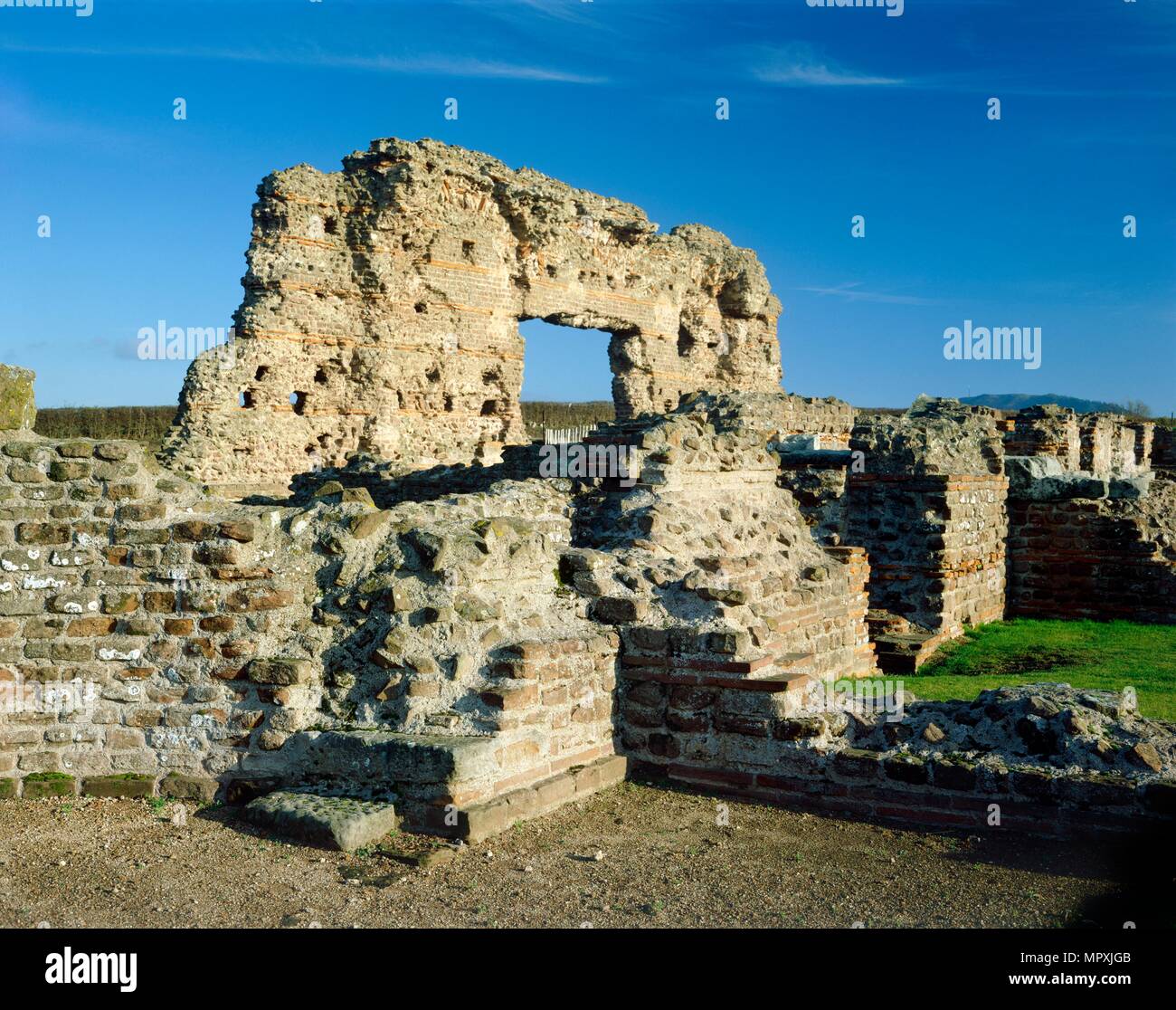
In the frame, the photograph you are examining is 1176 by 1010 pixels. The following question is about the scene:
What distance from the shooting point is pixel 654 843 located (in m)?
4.41

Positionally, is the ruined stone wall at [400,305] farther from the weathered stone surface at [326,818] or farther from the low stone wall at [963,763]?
the low stone wall at [963,763]

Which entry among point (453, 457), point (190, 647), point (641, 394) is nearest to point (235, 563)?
point (190, 647)

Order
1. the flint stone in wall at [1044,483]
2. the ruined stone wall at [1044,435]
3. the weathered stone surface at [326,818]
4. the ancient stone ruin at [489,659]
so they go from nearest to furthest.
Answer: the weathered stone surface at [326,818] → the ancient stone ruin at [489,659] → the flint stone in wall at [1044,483] → the ruined stone wall at [1044,435]

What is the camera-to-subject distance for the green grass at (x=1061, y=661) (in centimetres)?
669

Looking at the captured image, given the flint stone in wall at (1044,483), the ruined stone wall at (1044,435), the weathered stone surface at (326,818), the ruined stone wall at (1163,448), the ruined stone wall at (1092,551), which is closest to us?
the weathered stone surface at (326,818)

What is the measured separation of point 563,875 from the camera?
4039 mm

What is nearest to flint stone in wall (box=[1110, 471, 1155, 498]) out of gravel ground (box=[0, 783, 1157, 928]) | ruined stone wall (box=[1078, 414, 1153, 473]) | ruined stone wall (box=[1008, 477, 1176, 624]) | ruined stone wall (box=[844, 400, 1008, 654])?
ruined stone wall (box=[1008, 477, 1176, 624])

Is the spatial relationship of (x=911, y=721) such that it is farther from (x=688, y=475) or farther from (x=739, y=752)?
(x=688, y=475)

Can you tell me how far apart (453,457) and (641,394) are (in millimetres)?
5376

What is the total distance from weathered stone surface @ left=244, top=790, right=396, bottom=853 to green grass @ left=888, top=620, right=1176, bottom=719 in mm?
3532

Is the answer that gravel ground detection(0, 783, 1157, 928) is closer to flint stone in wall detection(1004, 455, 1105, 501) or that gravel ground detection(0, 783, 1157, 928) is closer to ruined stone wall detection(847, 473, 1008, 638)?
ruined stone wall detection(847, 473, 1008, 638)

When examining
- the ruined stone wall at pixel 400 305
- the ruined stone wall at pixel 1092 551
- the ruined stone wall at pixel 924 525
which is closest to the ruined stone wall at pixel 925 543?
the ruined stone wall at pixel 924 525

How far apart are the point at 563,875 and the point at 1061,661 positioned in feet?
17.1

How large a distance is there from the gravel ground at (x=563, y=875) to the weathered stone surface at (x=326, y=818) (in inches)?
2.6
